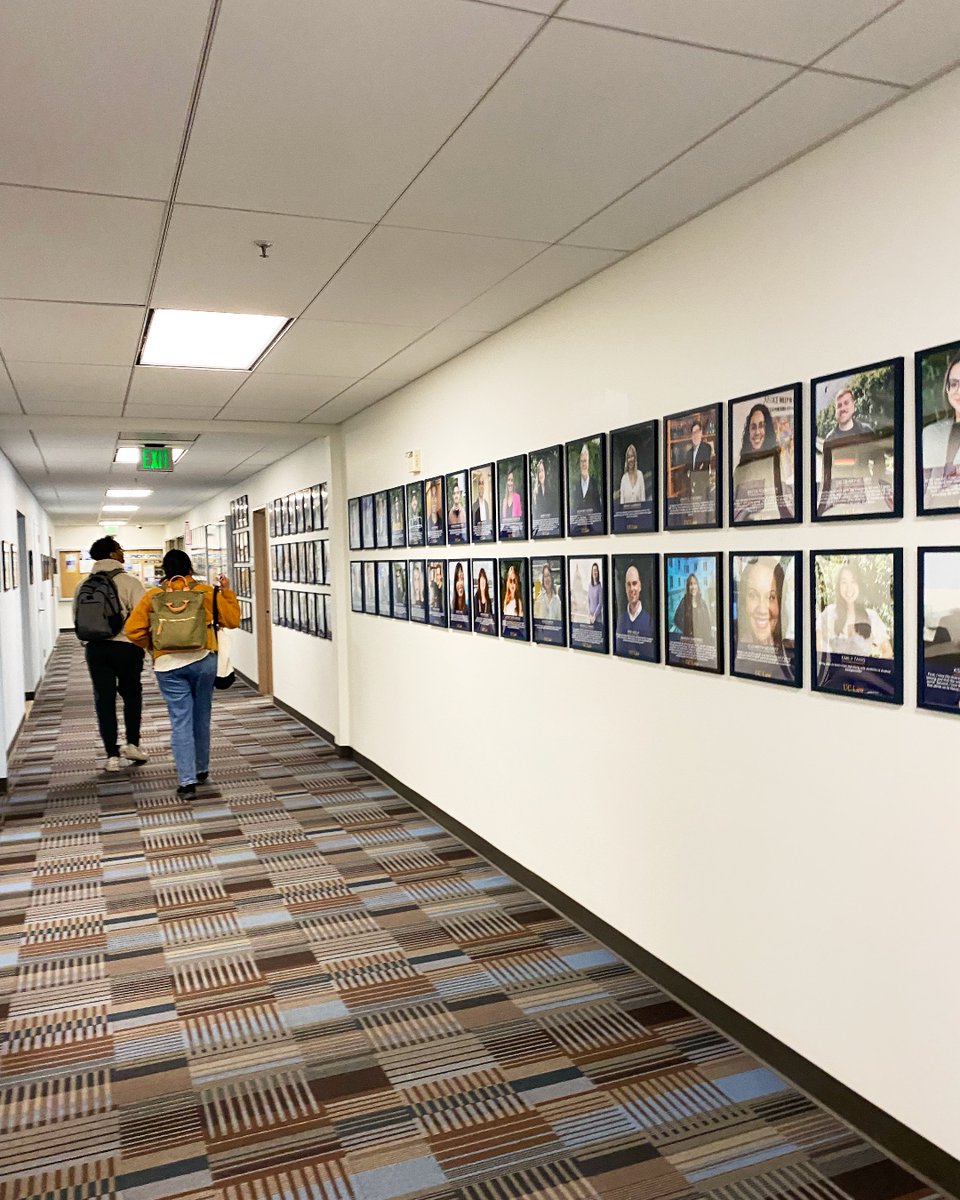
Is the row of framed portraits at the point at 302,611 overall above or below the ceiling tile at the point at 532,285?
below

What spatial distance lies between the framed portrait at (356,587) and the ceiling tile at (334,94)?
4.19 m

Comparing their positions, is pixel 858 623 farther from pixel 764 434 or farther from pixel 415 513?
pixel 415 513

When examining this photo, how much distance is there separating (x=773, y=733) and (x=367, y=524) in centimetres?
434

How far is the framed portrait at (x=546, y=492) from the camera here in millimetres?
3840

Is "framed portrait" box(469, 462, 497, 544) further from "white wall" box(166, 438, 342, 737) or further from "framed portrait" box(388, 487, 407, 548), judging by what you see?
"white wall" box(166, 438, 342, 737)

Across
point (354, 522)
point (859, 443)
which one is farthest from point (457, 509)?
point (859, 443)

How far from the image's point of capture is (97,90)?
2.06 metres

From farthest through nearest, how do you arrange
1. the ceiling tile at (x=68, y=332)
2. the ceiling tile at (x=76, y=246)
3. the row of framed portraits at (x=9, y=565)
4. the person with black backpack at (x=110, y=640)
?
the row of framed portraits at (x=9, y=565) → the person with black backpack at (x=110, y=640) → the ceiling tile at (x=68, y=332) → the ceiling tile at (x=76, y=246)

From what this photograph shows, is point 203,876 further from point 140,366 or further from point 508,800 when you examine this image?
point 140,366

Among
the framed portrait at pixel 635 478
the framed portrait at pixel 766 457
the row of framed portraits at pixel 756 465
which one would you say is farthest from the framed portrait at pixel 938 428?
the framed portrait at pixel 635 478

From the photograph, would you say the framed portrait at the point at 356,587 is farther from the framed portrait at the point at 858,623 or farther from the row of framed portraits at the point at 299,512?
the framed portrait at the point at 858,623

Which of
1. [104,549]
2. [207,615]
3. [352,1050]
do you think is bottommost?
[352,1050]

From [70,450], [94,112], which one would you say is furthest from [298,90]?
[70,450]

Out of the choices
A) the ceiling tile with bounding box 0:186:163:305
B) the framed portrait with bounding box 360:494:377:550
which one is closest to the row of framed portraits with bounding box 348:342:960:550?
the ceiling tile with bounding box 0:186:163:305
